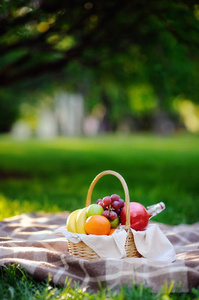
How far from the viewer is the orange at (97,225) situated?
2.78 meters

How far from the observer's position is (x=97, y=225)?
278cm

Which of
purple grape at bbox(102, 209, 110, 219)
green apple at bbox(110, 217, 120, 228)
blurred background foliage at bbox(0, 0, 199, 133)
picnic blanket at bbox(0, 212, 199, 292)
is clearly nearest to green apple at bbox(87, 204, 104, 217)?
purple grape at bbox(102, 209, 110, 219)

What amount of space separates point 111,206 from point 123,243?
369 mm

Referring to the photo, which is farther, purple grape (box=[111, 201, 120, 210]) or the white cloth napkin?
purple grape (box=[111, 201, 120, 210])

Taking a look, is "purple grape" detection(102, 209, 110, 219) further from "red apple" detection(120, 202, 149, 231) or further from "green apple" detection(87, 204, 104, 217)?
"red apple" detection(120, 202, 149, 231)

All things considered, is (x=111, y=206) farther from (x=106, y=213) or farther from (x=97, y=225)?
(x=97, y=225)

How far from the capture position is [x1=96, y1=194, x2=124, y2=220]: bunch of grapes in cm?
290

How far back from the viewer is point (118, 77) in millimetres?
8648

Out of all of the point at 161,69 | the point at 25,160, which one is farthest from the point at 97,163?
the point at 161,69

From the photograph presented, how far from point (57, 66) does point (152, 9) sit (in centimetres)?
264

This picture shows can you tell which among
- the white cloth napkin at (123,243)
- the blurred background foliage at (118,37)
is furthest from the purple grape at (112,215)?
the blurred background foliage at (118,37)

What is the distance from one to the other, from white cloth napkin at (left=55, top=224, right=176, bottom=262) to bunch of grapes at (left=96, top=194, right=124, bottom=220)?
0.42ft

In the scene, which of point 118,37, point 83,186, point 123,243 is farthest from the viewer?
point 83,186

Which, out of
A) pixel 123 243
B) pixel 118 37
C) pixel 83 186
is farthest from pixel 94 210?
pixel 118 37
